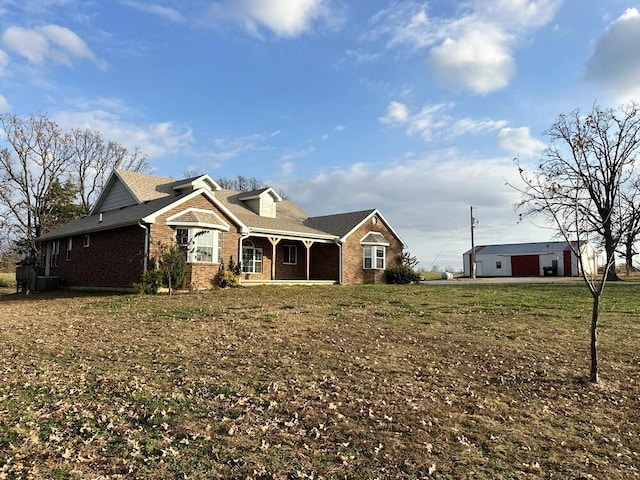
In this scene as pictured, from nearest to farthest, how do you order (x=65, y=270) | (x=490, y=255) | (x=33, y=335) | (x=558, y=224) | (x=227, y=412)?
(x=227, y=412) → (x=558, y=224) → (x=33, y=335) → (x=65, y=270) → (x=490, y=255)

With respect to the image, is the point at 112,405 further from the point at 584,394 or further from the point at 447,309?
the point at 447,309

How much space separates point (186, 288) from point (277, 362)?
12199 millimetres

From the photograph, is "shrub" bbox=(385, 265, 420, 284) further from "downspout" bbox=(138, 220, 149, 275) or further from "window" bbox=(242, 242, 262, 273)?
"downspout" bbox=(138, 220, 149, 275)

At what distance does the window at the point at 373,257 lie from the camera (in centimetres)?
2917

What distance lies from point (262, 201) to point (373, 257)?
7.84 m

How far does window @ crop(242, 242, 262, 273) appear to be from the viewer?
2497 cm

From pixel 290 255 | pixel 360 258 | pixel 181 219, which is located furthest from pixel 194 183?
pixel 360 258

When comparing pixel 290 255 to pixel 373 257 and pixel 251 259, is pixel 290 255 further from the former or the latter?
pixel 373 257

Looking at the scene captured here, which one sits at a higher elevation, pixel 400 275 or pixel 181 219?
pixel 181 219

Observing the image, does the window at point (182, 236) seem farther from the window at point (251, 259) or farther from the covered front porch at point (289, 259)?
the window at point (251, 259)

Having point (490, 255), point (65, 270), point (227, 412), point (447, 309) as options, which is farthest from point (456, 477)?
point (490, 255)

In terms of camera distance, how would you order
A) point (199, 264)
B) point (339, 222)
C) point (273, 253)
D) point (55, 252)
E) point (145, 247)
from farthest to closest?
point (339, 222) → point (55, 252) → point (273, 253) → point (199, 264) → point (145, 247)

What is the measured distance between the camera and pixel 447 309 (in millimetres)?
14820

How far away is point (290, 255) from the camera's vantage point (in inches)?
1101
